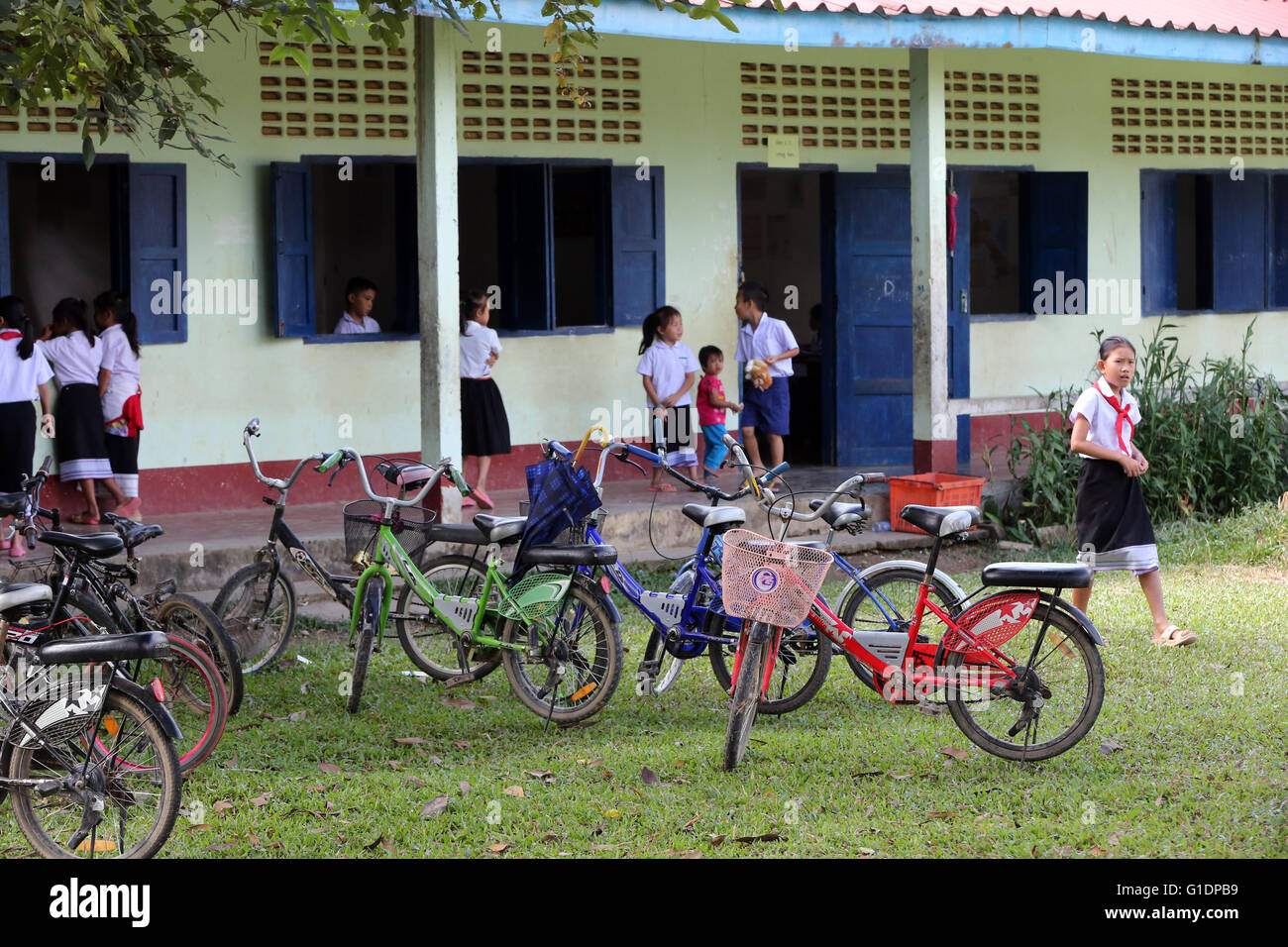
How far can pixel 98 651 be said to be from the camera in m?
4.62

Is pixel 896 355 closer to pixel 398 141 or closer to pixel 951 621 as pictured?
pixel 398 141

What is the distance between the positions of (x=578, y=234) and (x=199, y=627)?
6332 millimetres

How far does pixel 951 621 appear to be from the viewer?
592cm

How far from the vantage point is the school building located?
390 inches

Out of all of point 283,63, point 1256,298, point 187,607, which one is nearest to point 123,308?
point 283,63

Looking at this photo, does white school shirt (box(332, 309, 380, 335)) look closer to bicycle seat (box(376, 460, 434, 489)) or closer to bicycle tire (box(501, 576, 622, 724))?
bicycle seat (box(376, 460, 434, 489))

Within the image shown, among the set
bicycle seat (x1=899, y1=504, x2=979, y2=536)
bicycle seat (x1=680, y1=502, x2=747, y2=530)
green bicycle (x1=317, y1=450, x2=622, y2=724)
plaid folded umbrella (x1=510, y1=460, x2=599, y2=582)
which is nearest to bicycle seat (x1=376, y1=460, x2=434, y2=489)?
green bicycle (x1=317, y1=450, x2=622, y2=724)

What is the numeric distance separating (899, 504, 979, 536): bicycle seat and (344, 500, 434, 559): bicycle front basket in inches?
82.4

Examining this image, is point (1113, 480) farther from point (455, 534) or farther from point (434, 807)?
point (434, 807)

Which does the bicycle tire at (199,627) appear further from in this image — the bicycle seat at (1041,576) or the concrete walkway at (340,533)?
the bicycle seat at (1041,576)

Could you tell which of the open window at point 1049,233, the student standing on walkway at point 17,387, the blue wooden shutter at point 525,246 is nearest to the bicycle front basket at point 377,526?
the student standing on walkway at point 17,387

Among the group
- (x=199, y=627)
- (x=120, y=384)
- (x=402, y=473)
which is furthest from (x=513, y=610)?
(x=120, y=384)

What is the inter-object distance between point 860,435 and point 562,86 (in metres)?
6.63

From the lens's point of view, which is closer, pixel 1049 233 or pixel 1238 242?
pixel 1049 233
